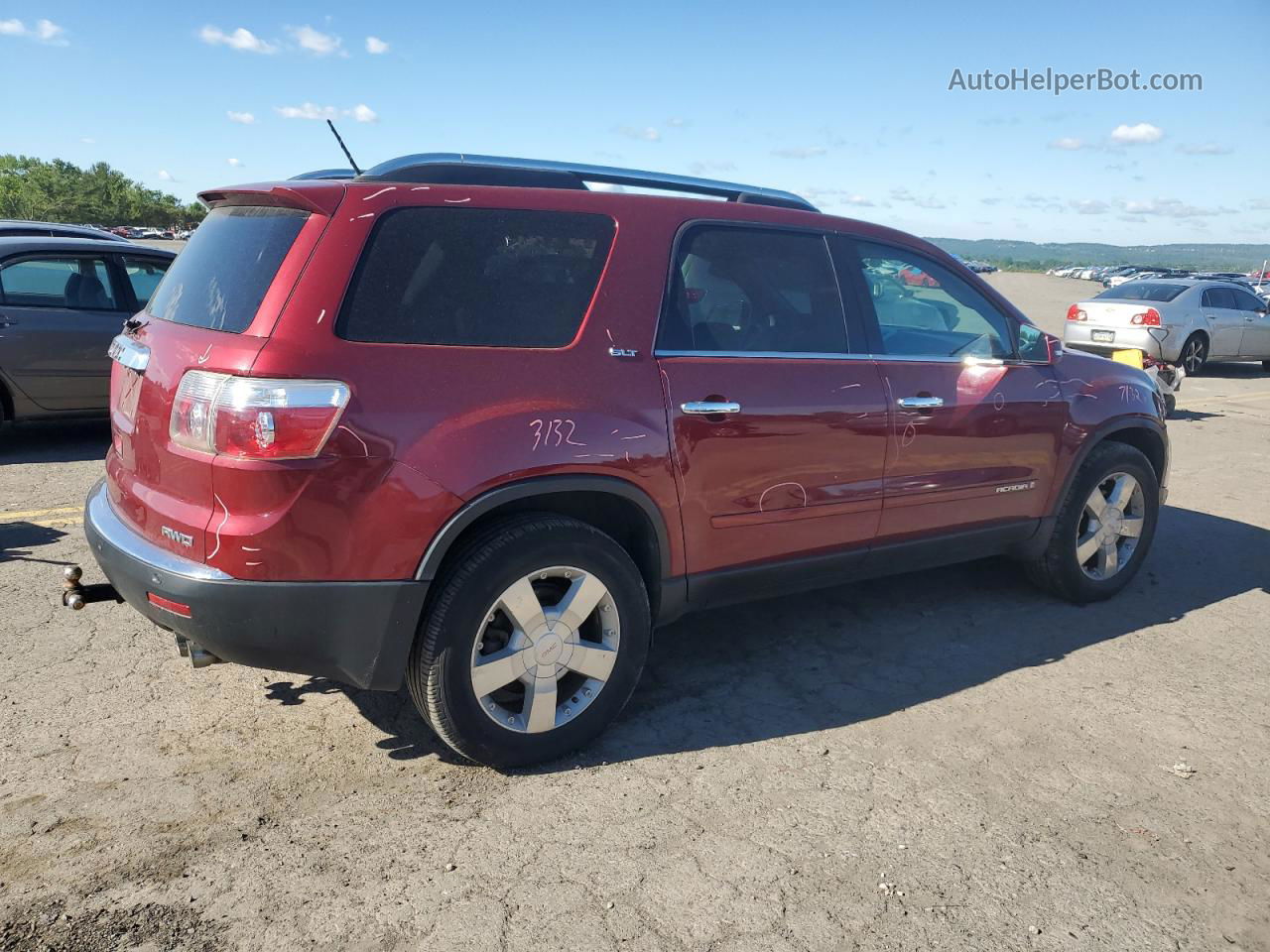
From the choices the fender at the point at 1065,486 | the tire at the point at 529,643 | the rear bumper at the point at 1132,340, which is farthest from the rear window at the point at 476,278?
the rear bumper at the point at 1132,340

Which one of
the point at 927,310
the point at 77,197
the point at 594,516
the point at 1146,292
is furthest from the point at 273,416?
the point at 77,197

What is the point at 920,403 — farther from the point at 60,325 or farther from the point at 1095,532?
the point at 60,325

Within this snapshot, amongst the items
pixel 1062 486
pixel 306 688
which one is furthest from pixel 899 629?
pixel 306 688

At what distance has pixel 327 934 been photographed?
8.00 ft

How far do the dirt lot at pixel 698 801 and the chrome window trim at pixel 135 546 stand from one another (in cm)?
72

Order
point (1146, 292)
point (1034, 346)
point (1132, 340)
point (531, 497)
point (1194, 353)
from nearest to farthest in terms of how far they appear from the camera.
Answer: point (531, 497), point (1034, 346), point (1132, 340), point (1194, 353), point (1146, 292)

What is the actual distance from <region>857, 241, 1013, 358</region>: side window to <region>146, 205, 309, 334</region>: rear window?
235 centimetres

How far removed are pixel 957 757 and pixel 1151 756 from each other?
73 cm

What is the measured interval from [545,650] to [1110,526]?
3307 millimetres

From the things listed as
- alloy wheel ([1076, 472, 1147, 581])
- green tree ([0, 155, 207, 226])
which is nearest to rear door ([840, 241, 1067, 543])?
alloy wheel ([1076, 472, 1147, 581])

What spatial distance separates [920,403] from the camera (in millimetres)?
4113

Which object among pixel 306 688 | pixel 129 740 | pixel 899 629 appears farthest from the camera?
pixel 899 629

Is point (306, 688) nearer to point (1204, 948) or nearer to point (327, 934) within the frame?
point (327, 934)

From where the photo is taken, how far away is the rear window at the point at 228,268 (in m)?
2.95
